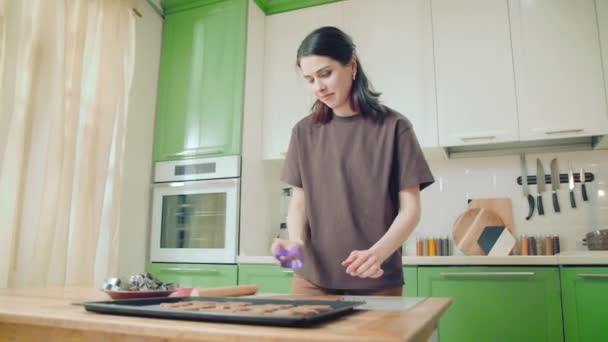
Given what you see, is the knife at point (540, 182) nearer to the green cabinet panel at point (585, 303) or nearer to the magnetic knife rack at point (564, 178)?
the magnetic knife rack at point (564, 178)

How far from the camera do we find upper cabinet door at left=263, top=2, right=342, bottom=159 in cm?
290

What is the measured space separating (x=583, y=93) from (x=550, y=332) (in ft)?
3.87

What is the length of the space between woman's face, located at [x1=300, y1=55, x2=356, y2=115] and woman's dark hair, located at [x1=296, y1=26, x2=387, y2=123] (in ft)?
0.04

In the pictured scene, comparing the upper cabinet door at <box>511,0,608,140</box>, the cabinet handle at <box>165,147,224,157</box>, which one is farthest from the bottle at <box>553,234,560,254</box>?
the cabinet handle at <box>165,147,224,157</box>

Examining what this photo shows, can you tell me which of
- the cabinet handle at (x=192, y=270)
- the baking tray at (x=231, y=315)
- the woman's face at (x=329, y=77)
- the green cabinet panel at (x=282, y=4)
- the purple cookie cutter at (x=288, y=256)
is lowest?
the cabinet handle at (x=192, y=270)

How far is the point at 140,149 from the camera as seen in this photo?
9.16ft

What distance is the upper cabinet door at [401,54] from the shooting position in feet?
8.61

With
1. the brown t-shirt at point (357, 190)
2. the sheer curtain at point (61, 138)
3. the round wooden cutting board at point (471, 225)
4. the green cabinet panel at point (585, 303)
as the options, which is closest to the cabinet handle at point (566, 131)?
the round wooden cutting board at point (471, 225)

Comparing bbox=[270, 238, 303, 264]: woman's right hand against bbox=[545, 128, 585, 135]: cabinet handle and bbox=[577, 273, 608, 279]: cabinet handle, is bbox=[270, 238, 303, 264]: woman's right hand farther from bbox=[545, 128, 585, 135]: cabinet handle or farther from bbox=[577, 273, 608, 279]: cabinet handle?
bbox=[545, 128, 585, 135]: cabinet handle

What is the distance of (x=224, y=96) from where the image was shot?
2.81 metres

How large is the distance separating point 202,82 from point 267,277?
48.9 inches

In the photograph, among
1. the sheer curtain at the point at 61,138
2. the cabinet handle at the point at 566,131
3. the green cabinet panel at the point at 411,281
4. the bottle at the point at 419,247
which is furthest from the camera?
the bottle at the point at 419,247

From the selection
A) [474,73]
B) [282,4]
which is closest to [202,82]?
[282,4]

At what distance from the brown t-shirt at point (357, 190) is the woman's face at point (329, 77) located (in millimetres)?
70
